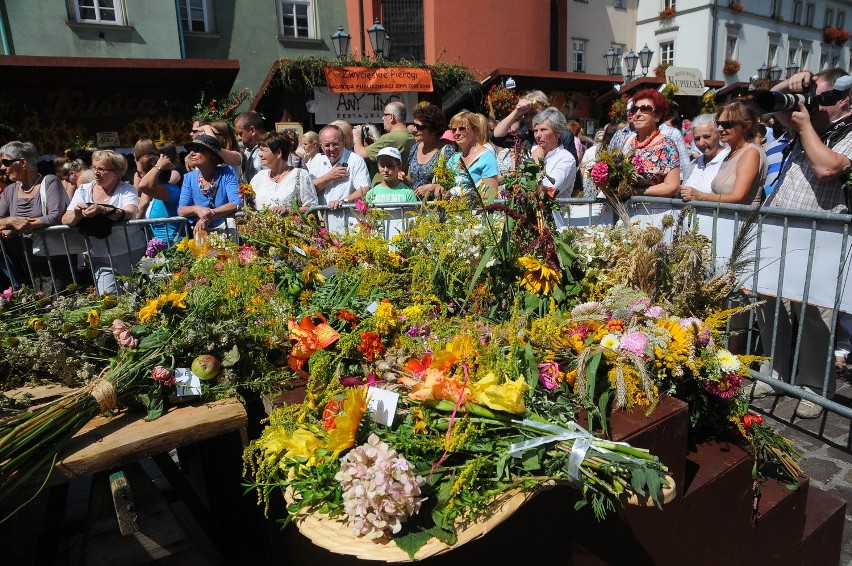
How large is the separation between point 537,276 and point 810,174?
2.11m

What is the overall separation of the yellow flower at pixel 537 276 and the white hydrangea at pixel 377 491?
1176 mm

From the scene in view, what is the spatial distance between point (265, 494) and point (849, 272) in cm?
283

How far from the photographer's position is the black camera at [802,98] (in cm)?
309

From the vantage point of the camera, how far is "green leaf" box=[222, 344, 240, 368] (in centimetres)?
198

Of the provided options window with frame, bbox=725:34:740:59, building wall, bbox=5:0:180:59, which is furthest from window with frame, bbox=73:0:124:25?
window with frame, bbox=725:34:740:59

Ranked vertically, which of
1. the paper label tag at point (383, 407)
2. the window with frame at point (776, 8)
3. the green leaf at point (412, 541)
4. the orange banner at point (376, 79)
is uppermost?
the window with frame at point (776, 8)

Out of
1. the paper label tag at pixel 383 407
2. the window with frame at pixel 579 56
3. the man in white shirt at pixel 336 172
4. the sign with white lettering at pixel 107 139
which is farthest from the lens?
the window with frame at pixel 579 56

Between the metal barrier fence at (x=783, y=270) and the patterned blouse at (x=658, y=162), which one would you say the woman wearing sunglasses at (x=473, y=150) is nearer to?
the metal barrier fence at (x=783, y=270)

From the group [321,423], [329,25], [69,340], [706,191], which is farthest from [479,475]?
[329,25]

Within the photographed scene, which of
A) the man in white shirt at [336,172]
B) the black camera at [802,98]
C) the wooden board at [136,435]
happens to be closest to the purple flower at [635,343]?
the wooden board at [136,435]

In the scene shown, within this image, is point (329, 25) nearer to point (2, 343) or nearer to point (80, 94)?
point (80, 94)

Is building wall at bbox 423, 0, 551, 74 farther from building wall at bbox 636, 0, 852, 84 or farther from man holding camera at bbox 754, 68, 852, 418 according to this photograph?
man holding camera at bbox 754, 68, 852, 418

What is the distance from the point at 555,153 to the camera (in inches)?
174

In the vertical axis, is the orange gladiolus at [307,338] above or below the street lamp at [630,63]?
below
